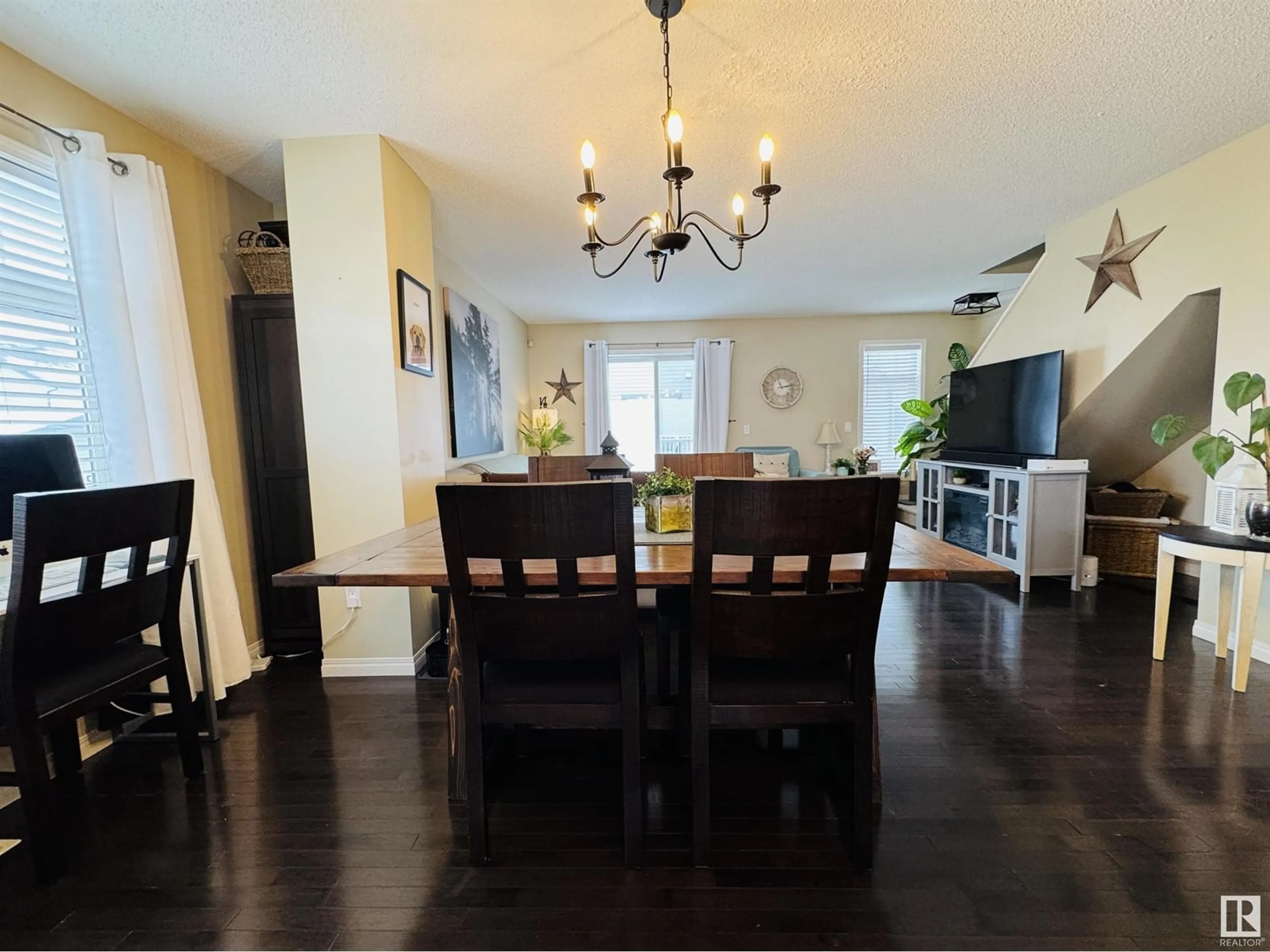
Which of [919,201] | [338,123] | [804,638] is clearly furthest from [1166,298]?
[338,123]

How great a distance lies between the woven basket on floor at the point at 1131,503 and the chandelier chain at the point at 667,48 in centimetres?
405

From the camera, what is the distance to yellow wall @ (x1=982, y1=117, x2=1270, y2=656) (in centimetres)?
238

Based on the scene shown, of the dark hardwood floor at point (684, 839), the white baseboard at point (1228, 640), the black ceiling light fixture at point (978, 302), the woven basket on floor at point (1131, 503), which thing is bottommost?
the dark hardwood floor at point (684, 839)

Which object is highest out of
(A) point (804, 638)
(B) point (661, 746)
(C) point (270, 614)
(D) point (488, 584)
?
(D) point (488, 584)

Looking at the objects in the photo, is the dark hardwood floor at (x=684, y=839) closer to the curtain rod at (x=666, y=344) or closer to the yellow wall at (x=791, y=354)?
the yellow wall at (x=791, y=354)

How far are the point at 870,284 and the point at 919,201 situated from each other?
1.83 m

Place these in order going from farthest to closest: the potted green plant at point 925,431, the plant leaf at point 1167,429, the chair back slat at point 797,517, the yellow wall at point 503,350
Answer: the potted green plant at point 925,431 < the yellow wall at point 503,350 < the plant leaf at point 1167,429 < the chair back slat at point 797,517

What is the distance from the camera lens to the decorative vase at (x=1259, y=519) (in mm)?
2164

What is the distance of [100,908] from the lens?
121 cm

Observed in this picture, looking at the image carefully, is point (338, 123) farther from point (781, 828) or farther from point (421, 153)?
point (781, 828)

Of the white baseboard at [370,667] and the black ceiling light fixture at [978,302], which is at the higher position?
the black ceiling light fixture at [978,302]

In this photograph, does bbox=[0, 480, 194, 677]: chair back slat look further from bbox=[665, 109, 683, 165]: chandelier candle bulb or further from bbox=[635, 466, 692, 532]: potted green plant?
bbox=[665, 109, 683, 165]: chandelier candle bulb

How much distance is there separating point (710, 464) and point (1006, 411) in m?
2.65

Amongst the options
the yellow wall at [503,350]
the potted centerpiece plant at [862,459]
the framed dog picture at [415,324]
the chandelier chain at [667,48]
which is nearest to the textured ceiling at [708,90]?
the chandelier chain at [667,48]
